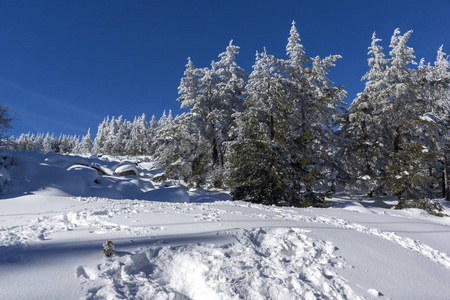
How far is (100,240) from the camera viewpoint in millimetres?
3639

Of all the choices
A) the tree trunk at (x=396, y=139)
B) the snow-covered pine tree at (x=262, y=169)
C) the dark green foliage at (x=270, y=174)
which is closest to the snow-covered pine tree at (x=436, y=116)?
the tree trunk at (x=396, y=139)

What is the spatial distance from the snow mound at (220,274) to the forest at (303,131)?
693cm

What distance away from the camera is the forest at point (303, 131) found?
36.1ft

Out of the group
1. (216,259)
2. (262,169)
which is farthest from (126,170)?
(216,259)

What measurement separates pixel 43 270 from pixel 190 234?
204cm

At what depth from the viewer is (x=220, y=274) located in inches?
113

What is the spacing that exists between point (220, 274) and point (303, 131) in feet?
42.8

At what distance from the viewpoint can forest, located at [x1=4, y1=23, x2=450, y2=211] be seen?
11.0 m

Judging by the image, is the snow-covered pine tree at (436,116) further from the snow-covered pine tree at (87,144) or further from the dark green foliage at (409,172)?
the snow-covered pine tree at (87,144)

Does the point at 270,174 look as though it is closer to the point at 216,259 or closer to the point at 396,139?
the point at 216,259

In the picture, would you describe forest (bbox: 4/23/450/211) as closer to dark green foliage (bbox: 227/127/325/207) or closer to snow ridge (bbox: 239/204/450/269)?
dark green foliage (bbox: 227/127/325/207)

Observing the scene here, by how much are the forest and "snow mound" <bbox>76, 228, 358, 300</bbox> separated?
6.93m

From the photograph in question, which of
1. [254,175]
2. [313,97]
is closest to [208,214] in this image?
[254,175]

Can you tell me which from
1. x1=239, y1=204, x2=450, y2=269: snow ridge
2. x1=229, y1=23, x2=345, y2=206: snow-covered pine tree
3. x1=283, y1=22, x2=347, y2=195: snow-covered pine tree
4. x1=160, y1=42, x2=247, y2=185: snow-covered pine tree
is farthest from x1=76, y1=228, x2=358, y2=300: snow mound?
x1=160, y1=42, x2=247, y2=185: snow-covered pine tree
